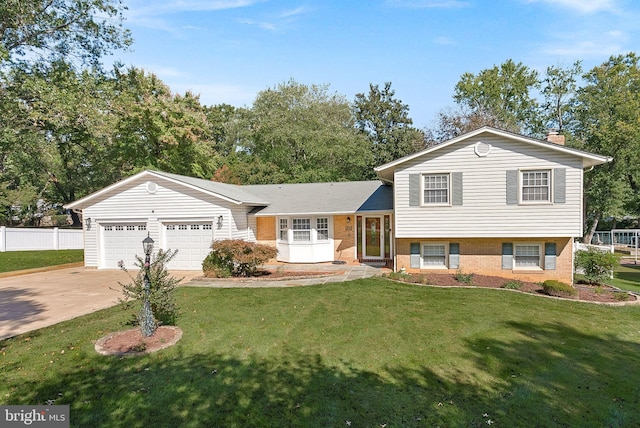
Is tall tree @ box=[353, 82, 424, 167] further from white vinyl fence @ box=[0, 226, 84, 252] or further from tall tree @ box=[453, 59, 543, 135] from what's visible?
white vinyl fence @ box=[0, 226, 84, 252]

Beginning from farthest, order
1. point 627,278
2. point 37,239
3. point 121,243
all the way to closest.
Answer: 1. point 37,239
2. point 627,278
3. point 121,243

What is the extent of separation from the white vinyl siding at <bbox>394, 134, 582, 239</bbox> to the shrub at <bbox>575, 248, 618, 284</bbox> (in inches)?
66.8

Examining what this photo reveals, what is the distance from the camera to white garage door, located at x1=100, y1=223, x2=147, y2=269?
15.7 metres

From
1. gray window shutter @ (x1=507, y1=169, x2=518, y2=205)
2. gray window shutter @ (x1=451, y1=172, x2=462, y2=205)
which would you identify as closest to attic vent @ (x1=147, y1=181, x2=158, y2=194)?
gray window shutter @ (x1=451, y1=172, x2=462, y2=205)

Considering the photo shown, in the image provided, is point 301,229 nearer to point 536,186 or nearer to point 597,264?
point 536,186

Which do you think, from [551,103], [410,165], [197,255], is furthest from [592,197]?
[197,255]

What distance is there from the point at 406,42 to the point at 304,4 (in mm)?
4871

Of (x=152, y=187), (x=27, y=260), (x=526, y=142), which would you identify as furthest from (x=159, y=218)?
(x=526, y=142)

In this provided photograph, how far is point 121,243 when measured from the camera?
15.9 meters

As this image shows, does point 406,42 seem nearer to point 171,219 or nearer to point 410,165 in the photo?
point 410,165

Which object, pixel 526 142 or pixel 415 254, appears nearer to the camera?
pixel 526 142

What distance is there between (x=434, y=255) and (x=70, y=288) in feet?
44.0

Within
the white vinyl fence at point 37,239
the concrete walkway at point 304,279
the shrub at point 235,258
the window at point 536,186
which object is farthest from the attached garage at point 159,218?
the window at point 536,186

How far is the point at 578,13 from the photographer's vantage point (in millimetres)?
10969
